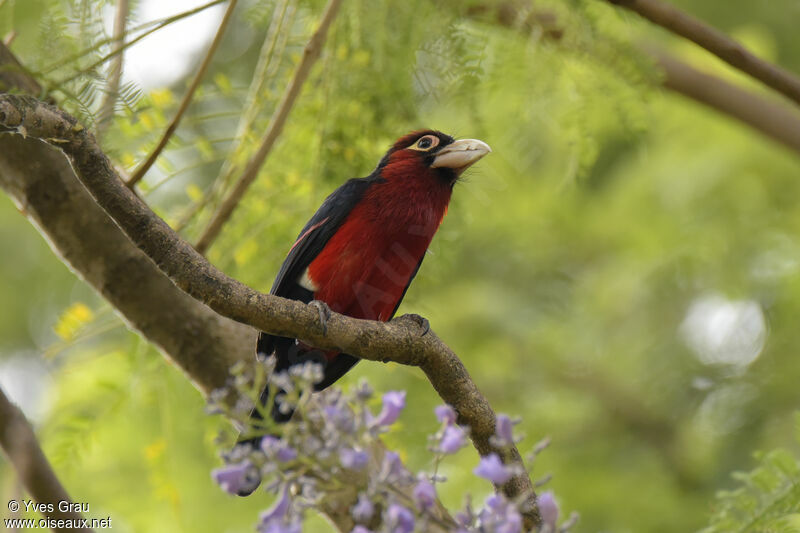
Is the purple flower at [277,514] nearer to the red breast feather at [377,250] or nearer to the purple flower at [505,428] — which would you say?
the purple flower at [505,428]

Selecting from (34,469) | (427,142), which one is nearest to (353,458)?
(34,469)

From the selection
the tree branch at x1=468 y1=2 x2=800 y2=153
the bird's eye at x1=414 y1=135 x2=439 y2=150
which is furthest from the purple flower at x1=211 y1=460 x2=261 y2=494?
the tree branch at x1=468 y1=2 x2=800 y2=153

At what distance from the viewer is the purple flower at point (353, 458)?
4.61 ft

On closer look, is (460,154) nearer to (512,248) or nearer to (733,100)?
(733,100)

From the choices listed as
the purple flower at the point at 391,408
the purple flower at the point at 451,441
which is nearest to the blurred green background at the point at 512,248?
the purple flower at the point at 391,408

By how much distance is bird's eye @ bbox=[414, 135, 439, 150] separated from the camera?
3785 millimetres

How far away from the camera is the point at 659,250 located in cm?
591

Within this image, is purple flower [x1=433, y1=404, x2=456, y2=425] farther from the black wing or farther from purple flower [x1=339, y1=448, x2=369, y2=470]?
the black wing

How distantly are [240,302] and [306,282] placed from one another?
1.34 m

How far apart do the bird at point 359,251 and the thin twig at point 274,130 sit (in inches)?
11.6

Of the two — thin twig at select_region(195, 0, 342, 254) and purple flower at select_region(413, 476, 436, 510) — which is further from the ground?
purple flower at select_region(413, 476, 436, 510)

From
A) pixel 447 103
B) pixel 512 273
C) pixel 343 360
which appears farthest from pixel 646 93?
pixel 512 273

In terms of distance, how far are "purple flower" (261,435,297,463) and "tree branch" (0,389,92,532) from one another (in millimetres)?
1014

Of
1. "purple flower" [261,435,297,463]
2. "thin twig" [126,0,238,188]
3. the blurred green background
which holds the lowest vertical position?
the blurred green background
